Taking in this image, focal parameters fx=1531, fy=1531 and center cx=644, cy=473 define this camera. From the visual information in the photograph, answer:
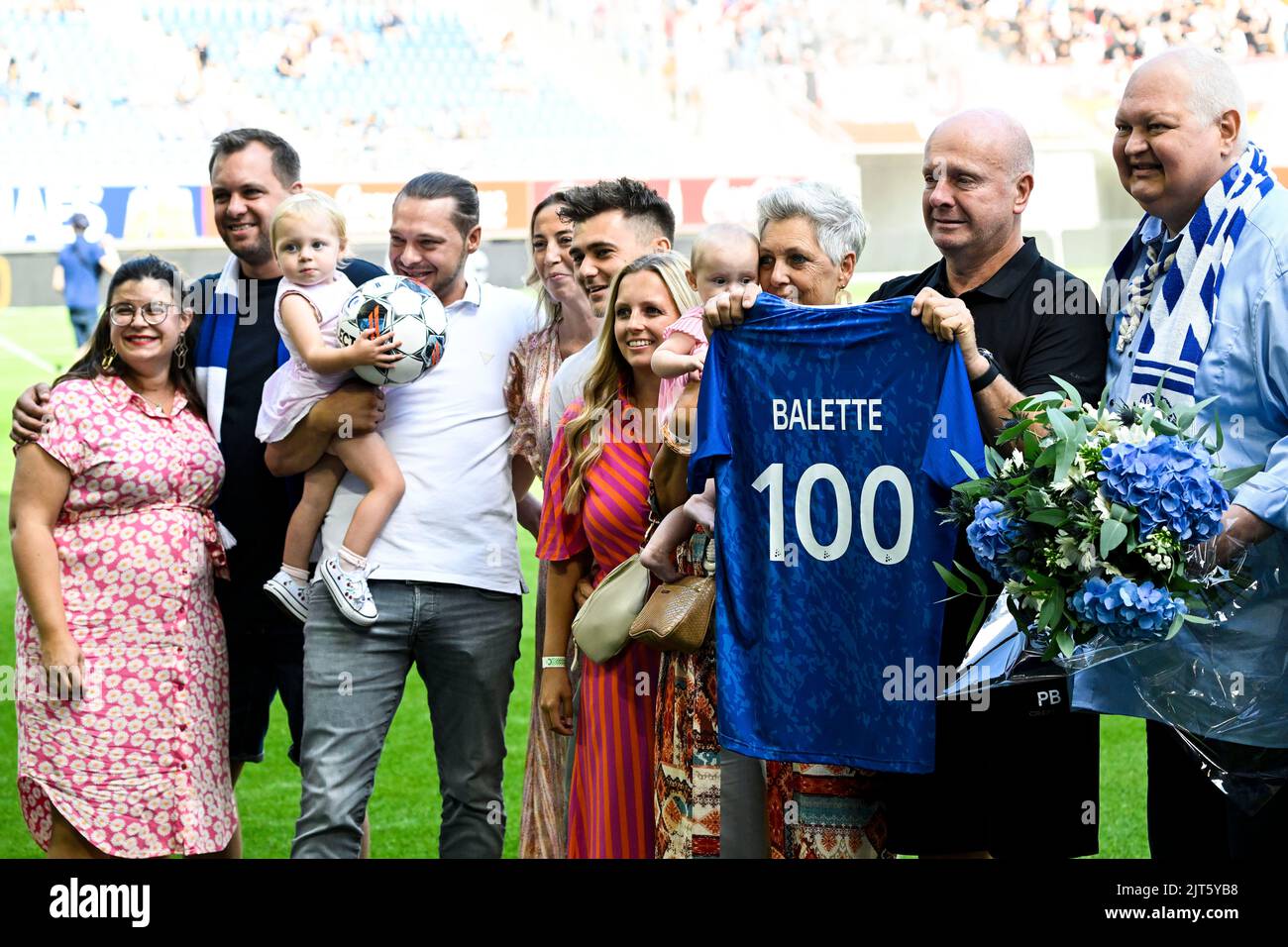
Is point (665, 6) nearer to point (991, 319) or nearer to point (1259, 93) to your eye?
point (1259, 93)

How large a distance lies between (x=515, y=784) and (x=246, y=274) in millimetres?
2644

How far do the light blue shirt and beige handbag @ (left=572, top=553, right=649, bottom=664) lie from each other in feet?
3.16

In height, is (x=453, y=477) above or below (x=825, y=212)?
below

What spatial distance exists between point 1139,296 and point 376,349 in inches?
62.1

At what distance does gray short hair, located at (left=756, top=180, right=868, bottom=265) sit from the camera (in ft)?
10.1

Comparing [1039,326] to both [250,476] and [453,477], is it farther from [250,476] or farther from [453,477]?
[250,476]

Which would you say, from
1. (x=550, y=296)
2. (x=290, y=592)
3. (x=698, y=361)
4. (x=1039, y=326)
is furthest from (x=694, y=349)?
(x=290, y=592)

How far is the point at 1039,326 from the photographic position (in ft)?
9.32

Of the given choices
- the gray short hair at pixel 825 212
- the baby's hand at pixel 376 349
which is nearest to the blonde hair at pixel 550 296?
the baby's hand at pixel 376 349

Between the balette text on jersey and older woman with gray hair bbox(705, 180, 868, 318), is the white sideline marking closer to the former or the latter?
older woman with gray hair bbox(705, 180, 868, 318)

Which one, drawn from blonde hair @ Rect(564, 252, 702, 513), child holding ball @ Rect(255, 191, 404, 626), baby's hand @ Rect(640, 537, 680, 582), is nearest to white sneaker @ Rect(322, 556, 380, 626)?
child holding ball @ Rect(255, 191, 404, 626)

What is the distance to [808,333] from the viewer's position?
9.55ft

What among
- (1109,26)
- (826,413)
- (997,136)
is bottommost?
(826,413)

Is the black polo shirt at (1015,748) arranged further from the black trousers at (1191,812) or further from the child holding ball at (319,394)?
the child holding ball at (319,394)
